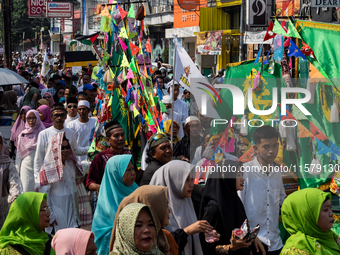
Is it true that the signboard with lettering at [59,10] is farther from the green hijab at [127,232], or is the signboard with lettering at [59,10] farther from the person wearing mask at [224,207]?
the green hijab at [127,232]

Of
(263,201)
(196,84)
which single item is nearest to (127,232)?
(263,201)

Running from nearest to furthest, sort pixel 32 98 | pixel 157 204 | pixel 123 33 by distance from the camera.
Result: pixel 157 204, pixel 123 33, pixel 32 98

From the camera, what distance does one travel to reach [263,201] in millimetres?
4055

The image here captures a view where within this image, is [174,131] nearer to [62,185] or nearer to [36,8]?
[62,185]

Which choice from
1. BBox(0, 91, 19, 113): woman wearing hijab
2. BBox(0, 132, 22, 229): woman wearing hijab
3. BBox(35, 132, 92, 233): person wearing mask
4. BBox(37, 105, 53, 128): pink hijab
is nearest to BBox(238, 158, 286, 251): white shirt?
BBox(35, 132, 92, 233): person wearing mask

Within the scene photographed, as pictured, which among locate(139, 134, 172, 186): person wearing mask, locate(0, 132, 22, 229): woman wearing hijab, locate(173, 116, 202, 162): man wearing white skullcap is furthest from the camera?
locate(173, 116, 202, 162): man wearing white skullcap

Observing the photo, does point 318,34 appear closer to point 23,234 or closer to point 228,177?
point 228,177

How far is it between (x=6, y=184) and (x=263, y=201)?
269 cm

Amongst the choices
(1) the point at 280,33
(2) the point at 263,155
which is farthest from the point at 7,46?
(2) the point at 263,155

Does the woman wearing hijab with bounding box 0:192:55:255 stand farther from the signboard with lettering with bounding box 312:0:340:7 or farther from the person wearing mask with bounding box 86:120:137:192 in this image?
the signboard with lettering with bounding box 312:0:340:7

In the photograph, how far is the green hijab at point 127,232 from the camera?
277cm

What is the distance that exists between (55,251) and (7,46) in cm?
1573

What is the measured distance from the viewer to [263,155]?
4.12 meters

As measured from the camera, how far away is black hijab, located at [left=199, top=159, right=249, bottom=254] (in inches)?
145
